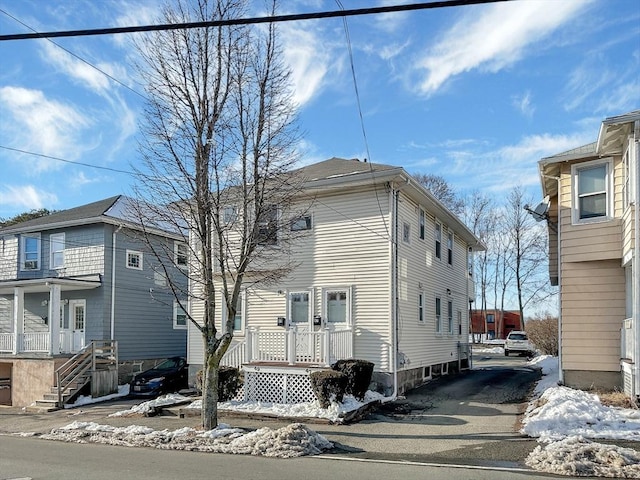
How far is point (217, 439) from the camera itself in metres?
11.1

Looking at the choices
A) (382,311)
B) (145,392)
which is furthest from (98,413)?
(382,311)

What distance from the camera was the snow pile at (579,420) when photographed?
10125 mm

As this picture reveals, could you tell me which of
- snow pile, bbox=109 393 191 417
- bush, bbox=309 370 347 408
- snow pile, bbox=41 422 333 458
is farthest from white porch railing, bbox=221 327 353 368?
snow pile, bbox=41 422 333 458

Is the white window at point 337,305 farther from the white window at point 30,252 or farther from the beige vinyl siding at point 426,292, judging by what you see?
the white window at point 30,252

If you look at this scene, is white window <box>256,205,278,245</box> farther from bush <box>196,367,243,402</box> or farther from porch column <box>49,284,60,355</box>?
porch column <box>49,284,60,355</box>

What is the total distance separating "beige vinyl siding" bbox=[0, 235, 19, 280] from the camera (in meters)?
24.9


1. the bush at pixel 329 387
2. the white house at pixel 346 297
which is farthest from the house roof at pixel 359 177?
the bush at pixel 329 387

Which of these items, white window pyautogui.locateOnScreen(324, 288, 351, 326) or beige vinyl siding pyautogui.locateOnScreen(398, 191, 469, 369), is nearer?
white window pyautogui.locateOnScreen(324, 288, 351, 326)

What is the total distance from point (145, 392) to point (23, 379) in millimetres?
4841

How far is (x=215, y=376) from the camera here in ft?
39.5

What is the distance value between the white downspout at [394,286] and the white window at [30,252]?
53.7ft

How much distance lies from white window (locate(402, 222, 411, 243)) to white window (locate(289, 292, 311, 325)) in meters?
3.43

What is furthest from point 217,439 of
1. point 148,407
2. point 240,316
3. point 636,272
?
point 636,272

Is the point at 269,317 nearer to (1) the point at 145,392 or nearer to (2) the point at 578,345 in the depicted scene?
(1) the point at 145,392
